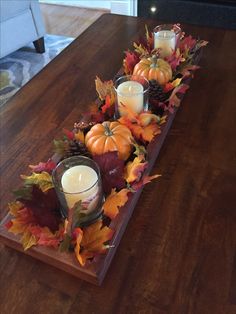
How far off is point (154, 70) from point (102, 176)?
36 cm

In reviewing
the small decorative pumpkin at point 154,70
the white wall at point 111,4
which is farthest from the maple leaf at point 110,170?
the white wall at point 111,4

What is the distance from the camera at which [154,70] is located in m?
0.75

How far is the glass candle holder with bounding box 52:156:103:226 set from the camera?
467 millimetres

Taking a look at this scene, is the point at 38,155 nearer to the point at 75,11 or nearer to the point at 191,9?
the point at 191,9

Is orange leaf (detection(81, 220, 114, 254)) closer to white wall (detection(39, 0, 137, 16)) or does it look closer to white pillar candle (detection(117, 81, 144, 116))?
white pillar candle (detection(117, 81, 144, 116))

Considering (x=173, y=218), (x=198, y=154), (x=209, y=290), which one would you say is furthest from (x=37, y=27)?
(x=209, y=290)

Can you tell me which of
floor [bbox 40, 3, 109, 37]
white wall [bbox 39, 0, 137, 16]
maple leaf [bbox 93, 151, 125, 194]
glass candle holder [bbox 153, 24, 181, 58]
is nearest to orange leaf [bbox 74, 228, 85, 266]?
maple leaf [bbox 93, 151, 125, 194]

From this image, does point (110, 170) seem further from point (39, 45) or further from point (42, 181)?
point (39, 45)

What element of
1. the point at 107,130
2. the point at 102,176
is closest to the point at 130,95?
the point at 107,130

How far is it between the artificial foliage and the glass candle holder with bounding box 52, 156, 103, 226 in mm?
17

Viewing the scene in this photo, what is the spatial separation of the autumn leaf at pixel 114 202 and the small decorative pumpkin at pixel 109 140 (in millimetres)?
87

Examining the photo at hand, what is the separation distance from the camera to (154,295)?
0.46 meters

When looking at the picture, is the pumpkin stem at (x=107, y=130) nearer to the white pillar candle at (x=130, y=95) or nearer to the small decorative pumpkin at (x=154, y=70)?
the white pillar candle at (x=130, y=95)

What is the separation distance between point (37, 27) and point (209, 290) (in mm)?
2117
